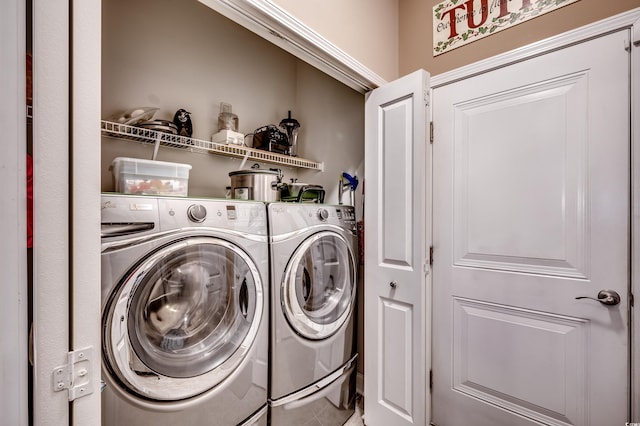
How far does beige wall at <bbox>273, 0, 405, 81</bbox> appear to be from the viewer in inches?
50.0

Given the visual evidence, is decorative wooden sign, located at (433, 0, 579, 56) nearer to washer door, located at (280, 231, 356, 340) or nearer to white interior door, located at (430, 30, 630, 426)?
white interior door, located at (430, 30, 630, 426)

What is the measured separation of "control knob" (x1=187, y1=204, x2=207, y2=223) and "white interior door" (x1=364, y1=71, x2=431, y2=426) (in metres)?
0.98

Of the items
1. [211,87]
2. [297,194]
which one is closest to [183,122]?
[211,87]

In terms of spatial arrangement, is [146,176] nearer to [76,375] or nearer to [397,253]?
[76,375]

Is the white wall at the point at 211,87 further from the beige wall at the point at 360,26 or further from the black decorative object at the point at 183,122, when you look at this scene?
the beige wall at the point at 360,26

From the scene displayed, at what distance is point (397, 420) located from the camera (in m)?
1.59

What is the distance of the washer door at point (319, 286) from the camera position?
150 centimetres

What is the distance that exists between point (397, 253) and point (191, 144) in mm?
1381

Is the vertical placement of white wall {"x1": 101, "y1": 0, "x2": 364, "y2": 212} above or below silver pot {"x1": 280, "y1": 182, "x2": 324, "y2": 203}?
above

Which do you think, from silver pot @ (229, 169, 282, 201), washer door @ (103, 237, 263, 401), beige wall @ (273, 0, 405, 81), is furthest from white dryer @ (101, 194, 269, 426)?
beige wall @ (273, 0, 405, 81)

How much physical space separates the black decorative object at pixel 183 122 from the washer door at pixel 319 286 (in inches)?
40.4

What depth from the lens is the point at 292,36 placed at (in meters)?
1.20

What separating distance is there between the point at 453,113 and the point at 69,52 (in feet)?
5.33

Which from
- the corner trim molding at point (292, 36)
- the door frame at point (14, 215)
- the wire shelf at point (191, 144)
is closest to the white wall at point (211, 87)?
the wire shelf at point (191, 144)
